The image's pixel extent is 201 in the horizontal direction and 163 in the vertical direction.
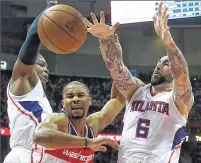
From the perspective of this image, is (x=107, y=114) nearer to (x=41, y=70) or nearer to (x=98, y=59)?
(x=41, y=70)

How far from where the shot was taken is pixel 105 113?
3.35 m

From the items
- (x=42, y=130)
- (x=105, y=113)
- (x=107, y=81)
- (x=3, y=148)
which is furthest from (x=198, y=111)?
(x=42, y=130)

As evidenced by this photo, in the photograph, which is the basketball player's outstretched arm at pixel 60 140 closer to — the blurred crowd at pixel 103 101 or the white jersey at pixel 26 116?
the white jersey at pixel 26 116

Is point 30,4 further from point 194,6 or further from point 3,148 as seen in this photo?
point 194,6

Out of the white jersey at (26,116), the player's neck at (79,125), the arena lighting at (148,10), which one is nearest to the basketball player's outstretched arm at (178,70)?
the player's neck at (79,125)

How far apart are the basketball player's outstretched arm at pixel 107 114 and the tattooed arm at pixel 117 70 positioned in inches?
6.3

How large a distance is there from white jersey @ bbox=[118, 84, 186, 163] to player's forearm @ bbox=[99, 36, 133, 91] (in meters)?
0.24

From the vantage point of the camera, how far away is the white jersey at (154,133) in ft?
9.93

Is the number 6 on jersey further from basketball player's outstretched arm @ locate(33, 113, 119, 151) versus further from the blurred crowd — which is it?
the blurred crowd

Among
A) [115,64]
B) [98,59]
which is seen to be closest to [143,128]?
[115,64]

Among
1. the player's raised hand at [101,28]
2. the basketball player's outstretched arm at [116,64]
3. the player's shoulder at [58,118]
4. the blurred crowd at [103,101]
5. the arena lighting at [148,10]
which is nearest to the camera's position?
the player's shoulder at [58,118]

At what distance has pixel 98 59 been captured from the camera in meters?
11.3

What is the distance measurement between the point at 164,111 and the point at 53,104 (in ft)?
25.7

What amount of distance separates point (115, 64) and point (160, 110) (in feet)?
1.74
